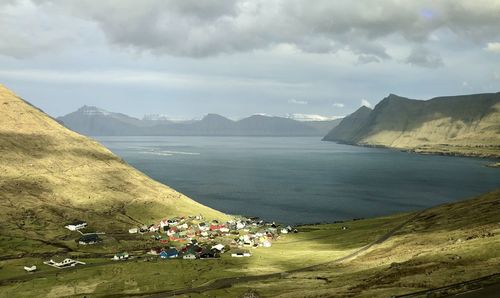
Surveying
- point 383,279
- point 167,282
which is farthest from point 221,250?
point 383,279

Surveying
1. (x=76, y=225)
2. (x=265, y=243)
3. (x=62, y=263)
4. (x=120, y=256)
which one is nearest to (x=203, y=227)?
(x=265, y=243)

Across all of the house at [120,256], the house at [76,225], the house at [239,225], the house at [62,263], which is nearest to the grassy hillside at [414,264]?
the house at [120,256]

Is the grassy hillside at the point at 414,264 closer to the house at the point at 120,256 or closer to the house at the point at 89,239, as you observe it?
the house at the point at 120,256

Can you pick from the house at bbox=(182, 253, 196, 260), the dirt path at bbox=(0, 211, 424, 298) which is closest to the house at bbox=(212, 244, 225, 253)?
the house at bbox=(182, 253, 196, 260)

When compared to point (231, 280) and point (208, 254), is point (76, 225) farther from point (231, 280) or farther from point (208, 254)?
point (231, 280)

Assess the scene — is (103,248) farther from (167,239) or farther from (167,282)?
(167,282)

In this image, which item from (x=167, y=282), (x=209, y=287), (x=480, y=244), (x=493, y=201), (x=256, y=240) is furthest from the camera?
(x=256, y=240)
